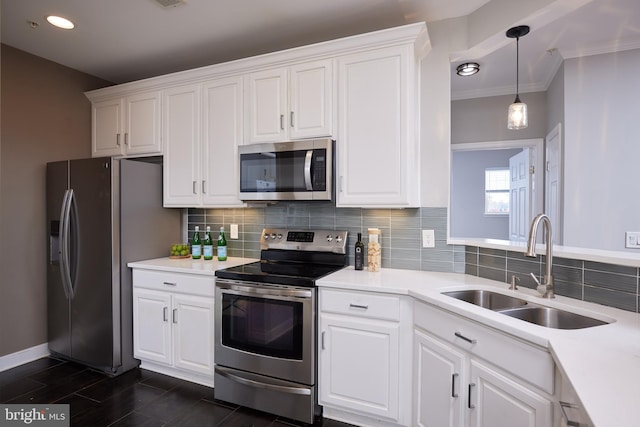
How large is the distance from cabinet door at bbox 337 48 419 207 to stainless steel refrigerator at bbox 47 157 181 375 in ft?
5.56

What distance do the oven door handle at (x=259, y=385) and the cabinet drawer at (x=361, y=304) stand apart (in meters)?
0.51

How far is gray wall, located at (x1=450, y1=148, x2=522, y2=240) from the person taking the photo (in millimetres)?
5805

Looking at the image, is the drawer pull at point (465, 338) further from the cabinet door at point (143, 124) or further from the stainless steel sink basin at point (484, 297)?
the cabinet door at point (143, 124)

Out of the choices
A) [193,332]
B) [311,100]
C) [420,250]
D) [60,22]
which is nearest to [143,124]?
[60,22]

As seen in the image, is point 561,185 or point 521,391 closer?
point 521,391

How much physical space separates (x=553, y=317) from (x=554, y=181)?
210cm

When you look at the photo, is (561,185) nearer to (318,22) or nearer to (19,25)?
(318,22)

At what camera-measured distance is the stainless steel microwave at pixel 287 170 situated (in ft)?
7.36

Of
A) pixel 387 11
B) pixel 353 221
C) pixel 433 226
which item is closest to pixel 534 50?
pixel 387 11

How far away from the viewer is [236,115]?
2.57 meters

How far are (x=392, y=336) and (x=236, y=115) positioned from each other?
6.41 feet

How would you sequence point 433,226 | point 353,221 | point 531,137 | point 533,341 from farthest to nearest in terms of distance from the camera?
1. point 531,137
2. point 353,221
3. point 433,226
4. point 533,341

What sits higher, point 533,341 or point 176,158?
point 176,158

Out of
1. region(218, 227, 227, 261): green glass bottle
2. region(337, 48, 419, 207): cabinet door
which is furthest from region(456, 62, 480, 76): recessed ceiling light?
region(218, 227, 227, 261): green glass bottle
